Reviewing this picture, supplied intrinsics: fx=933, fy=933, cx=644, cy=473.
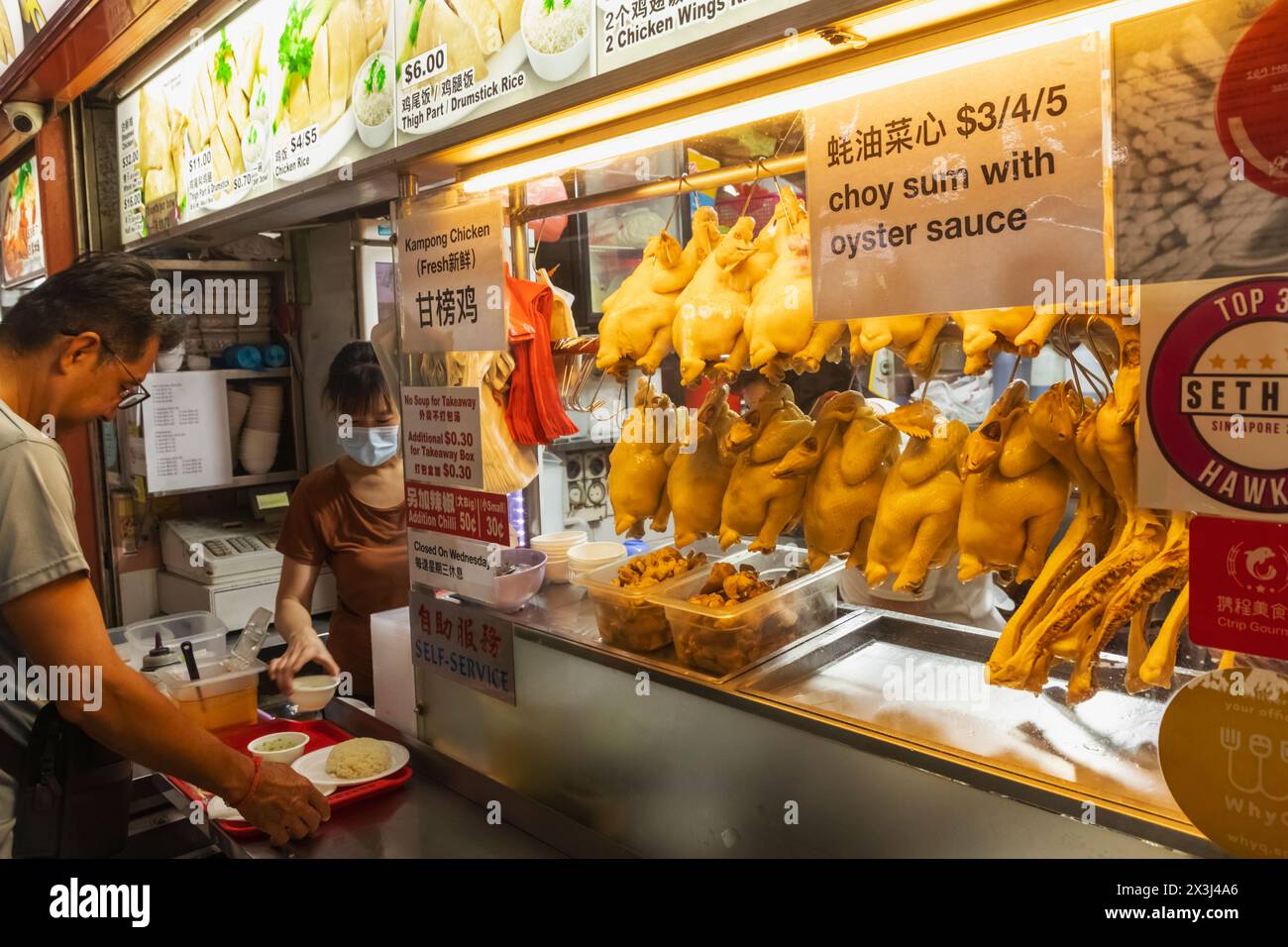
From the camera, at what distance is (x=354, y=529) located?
3.34m

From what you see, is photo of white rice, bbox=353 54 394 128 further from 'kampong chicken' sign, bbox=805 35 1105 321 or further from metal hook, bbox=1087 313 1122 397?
metal hook, bbox=1087 313 1122 397

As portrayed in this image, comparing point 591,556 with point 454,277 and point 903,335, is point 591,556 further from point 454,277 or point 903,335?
point 903,335

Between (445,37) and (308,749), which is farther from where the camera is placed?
(308,749)

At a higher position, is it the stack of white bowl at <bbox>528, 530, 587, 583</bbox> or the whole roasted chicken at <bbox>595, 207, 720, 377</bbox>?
the whole roasted chicken at <bbox>595, 207, 720, 377</bbox>

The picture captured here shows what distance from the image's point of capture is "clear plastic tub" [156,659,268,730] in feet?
7.64

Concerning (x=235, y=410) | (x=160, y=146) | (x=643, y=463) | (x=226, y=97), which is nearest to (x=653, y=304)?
(x=643, y=463)

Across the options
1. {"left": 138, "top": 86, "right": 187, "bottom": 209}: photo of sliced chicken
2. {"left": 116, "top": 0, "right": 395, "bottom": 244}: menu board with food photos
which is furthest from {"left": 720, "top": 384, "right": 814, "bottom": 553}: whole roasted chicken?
{"left": 138, "top": 86, "right": 187, "bottom": 209}: photo of sliced chicken

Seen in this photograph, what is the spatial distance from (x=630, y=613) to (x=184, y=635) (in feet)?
6.39

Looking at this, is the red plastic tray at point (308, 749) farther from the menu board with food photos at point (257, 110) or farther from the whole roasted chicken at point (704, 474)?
the menu board with food photos at point (257, 110)

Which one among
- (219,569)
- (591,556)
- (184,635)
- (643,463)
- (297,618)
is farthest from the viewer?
(219,569)

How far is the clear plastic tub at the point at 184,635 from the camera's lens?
2615mm

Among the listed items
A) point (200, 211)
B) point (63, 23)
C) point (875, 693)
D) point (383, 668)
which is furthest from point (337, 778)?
point (63, 23)

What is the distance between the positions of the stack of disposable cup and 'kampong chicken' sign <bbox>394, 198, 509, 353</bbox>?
10.7ft

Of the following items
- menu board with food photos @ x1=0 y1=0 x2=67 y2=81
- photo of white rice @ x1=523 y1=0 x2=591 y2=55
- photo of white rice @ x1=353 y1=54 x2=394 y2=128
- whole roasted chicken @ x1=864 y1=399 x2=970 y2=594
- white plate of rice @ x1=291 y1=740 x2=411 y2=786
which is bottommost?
white plate of rice @ x1=291 y1=740 x2=411 y2=786
